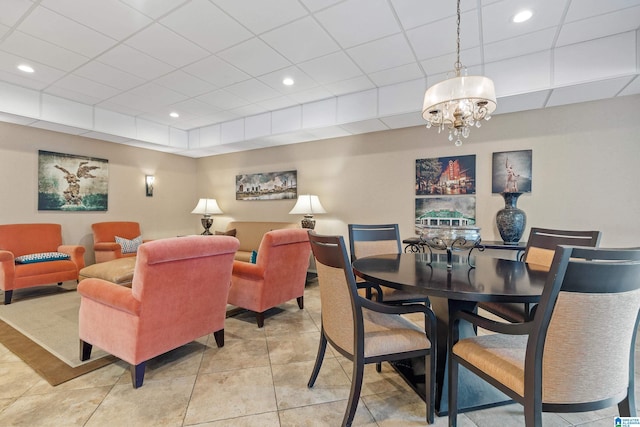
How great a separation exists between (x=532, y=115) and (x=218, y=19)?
3.56 metres

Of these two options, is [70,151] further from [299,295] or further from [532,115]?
[532,115]

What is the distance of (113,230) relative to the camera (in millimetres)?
5066

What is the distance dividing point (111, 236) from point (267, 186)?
2.77m

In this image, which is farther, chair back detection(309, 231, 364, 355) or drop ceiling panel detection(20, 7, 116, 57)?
drop ceiling panel detection(20, 7, 116, 57)

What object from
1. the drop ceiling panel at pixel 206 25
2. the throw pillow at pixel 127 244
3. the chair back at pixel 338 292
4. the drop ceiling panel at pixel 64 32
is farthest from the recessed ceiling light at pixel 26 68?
the chair back at pixel 338 292

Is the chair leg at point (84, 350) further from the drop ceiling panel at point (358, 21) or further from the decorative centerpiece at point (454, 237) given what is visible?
the drop ceiling panel at point (358, 21)

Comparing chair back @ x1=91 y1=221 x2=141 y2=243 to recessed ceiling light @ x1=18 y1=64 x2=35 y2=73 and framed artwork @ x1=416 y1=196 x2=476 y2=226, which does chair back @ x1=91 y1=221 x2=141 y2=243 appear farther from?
framed artwork @ x1=416 y1=196 x2=476 y2=226

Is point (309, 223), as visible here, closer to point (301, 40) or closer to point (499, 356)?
point (301, 40)

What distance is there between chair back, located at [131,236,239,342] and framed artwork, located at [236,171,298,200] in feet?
10.5

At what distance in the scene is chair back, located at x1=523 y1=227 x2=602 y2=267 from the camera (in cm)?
213

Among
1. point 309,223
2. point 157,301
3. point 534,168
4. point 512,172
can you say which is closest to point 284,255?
point 157,301

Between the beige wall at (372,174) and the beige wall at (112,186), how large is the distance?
0.02m

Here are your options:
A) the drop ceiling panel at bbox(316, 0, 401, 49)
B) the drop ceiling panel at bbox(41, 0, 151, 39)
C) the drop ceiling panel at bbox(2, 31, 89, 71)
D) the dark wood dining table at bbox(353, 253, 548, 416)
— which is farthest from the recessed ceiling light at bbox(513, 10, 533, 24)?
the drop ceiling panel at bbox(2, 31, 89, 71)

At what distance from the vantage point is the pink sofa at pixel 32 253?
138 inches
